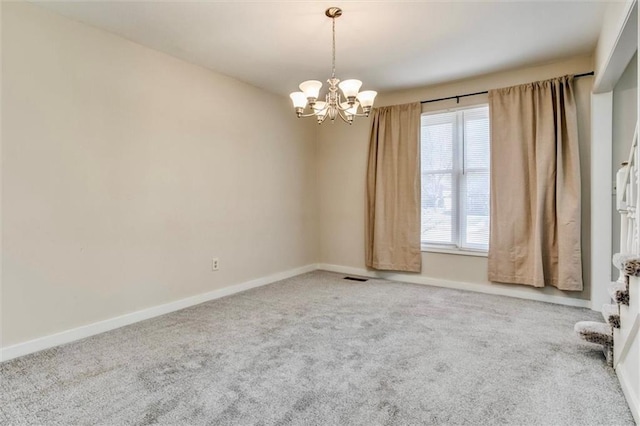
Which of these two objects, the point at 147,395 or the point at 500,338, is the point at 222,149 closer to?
the point at 147,395

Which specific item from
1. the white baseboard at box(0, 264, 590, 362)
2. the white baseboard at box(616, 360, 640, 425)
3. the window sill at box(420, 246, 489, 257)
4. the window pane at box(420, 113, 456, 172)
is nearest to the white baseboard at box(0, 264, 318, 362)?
the white baseboard at box(0, 264, 590, 362)

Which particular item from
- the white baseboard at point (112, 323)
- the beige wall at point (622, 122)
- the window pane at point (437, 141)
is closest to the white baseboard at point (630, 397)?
the beige wall at point (622, 122)

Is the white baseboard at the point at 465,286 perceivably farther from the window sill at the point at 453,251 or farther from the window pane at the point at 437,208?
the window pane at the point at 437,208

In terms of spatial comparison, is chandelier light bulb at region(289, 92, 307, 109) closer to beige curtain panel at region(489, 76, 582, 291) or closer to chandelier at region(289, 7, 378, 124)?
chandelier at region(289, 7, 378, 124)

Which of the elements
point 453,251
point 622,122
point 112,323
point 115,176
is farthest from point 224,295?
point 622,122

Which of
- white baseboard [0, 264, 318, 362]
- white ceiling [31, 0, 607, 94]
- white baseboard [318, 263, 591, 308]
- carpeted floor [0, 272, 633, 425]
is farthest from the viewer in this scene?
white baseboard [318, 263, 591, 308]

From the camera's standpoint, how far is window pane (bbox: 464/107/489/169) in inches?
154

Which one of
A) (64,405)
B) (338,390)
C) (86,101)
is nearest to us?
(64,405)

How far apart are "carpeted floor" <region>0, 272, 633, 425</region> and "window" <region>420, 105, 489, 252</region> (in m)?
1.10

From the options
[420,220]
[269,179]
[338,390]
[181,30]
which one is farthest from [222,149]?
[338,390]

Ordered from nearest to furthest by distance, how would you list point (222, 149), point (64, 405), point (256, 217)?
1. point (64, 405)
2. point (222, 149)
3. point (256, 217)

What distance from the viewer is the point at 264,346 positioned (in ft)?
8.01

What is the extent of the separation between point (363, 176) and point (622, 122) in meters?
2.70

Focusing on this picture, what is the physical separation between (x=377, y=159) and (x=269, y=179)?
1.42 m
